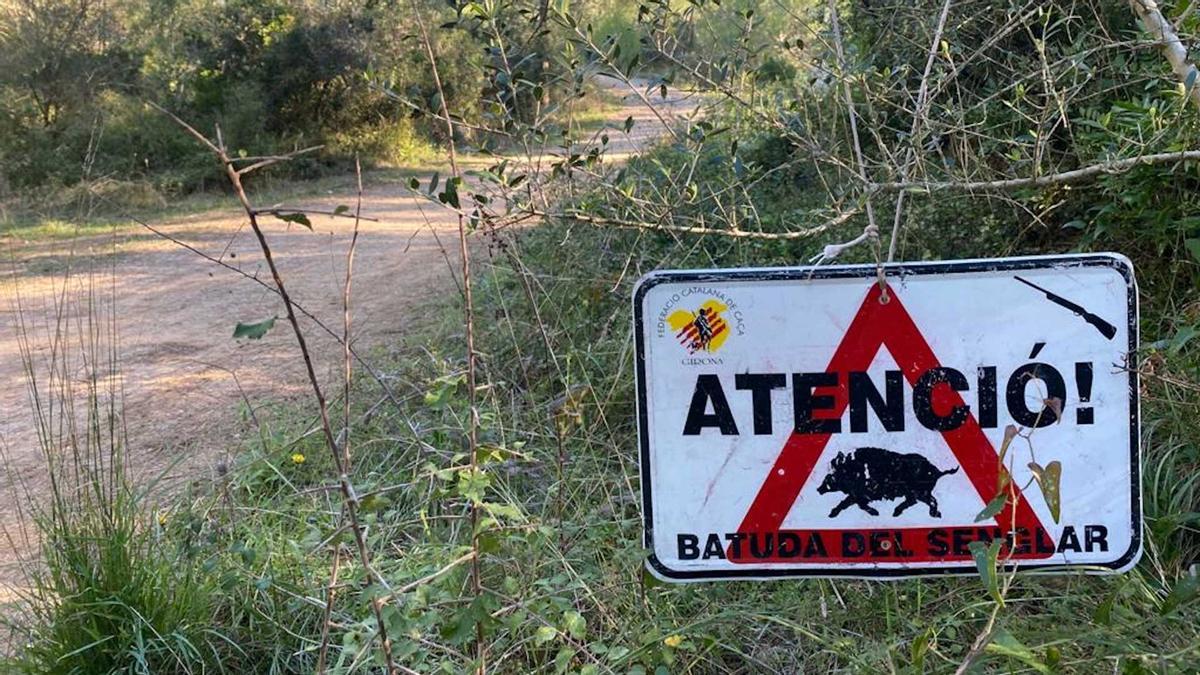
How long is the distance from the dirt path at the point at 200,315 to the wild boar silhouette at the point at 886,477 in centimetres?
148

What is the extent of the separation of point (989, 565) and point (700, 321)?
0.52m

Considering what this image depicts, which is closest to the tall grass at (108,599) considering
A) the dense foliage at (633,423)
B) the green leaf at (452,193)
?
the dense foliage at (633,423)

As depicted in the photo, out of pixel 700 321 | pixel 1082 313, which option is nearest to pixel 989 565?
pixel 1082 313

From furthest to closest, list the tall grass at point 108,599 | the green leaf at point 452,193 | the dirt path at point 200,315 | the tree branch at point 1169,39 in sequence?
the dirt path at point 200,315 < the tall grass at point 108,599 < the tree branch at point 1169,39 < the green leaf at point 452,193

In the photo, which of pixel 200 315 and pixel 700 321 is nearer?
pixel 700 321

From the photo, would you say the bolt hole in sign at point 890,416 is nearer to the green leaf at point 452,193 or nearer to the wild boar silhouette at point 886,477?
the wild boar silhouette at point 886,477

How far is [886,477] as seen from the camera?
1436 mm

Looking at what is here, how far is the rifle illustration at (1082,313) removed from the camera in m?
1.38

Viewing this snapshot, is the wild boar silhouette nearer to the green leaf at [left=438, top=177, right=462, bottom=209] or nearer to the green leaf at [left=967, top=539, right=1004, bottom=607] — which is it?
the green leaf at [left=967, top=539, right=1004, bottom=607]

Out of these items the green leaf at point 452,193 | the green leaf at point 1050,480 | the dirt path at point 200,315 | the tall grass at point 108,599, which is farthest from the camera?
the dirt path at point 200,315

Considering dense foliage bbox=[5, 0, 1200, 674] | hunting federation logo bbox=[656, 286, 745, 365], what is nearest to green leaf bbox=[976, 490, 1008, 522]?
dense foliage bbox=[5, 0, 1200, 674]

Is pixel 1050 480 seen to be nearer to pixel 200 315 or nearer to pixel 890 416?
pixel 890 416

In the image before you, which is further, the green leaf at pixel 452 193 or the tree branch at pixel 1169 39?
the tree branch at pixel 1169 39

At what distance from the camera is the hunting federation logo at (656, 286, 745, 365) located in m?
1.43
